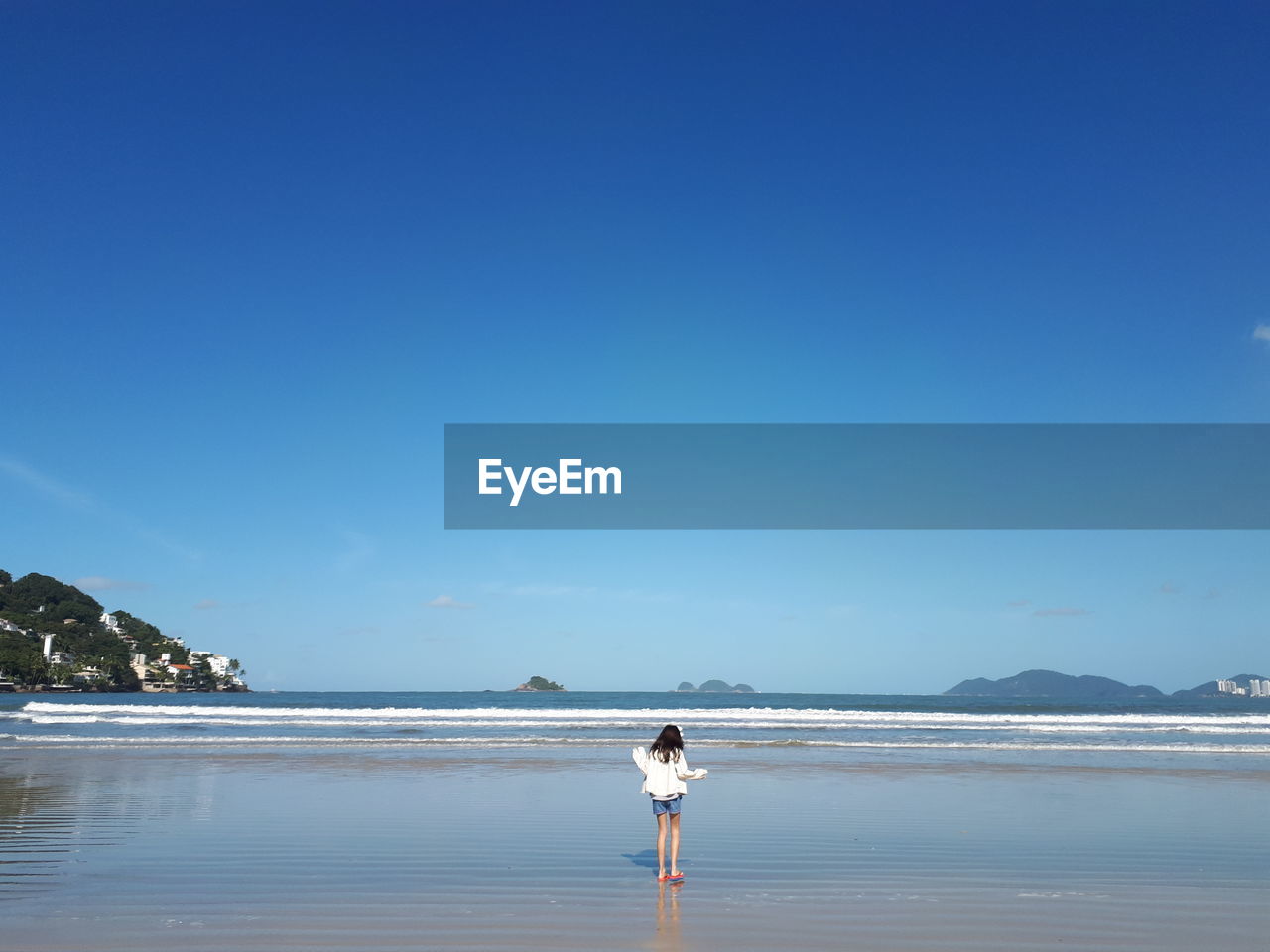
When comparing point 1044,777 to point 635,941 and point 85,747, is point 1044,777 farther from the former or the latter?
point 85,747

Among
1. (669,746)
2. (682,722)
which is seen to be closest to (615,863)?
(669,746)

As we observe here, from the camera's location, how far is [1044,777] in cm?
1809

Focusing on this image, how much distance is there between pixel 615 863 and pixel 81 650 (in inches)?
4921

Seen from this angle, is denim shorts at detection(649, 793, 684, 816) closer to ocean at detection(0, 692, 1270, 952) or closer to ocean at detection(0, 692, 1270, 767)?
ocean at detection(0, 692, 1270, 952)

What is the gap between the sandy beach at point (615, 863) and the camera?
6.89 m

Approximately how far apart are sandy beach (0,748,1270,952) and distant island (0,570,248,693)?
92.2 meters

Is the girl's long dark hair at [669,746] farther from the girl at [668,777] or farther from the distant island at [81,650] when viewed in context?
the distant island at [81,650]

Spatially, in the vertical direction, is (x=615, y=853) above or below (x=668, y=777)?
below

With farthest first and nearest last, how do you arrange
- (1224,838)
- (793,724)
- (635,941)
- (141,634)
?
(141,634) < (793,724) < (1224,838) < (635,941)

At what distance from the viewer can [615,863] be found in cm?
966

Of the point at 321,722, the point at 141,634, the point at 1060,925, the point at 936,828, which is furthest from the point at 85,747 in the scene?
the point at 141,634

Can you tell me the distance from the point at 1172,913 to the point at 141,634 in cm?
15139

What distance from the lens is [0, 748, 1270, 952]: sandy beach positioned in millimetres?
6895

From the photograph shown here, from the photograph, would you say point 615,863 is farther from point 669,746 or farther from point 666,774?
point 669,746
